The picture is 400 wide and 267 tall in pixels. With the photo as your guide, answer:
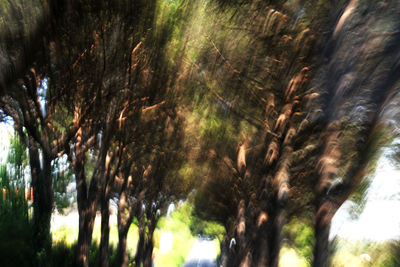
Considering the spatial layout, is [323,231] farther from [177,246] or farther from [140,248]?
[177,246]

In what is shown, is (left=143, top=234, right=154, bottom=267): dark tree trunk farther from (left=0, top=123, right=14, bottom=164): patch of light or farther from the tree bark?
(left=0, top=123, right=14, bottom=164): patch of light

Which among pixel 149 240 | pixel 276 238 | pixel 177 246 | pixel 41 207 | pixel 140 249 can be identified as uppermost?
pixel 41 207

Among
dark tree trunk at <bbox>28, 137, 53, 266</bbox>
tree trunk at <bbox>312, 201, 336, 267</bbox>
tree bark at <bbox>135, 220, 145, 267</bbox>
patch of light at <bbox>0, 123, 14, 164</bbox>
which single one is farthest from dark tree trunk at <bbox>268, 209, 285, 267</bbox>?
tree bark at <bbox>135, 220, 145, 267</bbox>

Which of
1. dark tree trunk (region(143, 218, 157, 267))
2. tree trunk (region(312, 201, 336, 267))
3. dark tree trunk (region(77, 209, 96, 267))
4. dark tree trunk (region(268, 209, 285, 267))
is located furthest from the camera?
dark tree trunk (region(143, 218, 157, 267))

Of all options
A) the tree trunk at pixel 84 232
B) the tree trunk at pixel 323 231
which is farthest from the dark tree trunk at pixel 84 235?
the tree trunk at pixel 323 231

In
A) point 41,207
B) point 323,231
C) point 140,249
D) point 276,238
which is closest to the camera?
point 323,231

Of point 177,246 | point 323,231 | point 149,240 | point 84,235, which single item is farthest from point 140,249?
point 177,246

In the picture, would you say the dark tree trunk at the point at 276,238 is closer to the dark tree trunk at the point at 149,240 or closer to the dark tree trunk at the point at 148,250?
the dark tree trunk at the point at 149,240

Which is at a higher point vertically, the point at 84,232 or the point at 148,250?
the point at 84,232

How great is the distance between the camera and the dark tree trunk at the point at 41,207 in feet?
34.2

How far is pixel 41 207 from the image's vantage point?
1068 cm

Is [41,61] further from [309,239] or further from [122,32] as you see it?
[309,239]

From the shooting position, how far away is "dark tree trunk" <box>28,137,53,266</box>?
10.4 m

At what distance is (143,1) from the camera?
24.4ft
